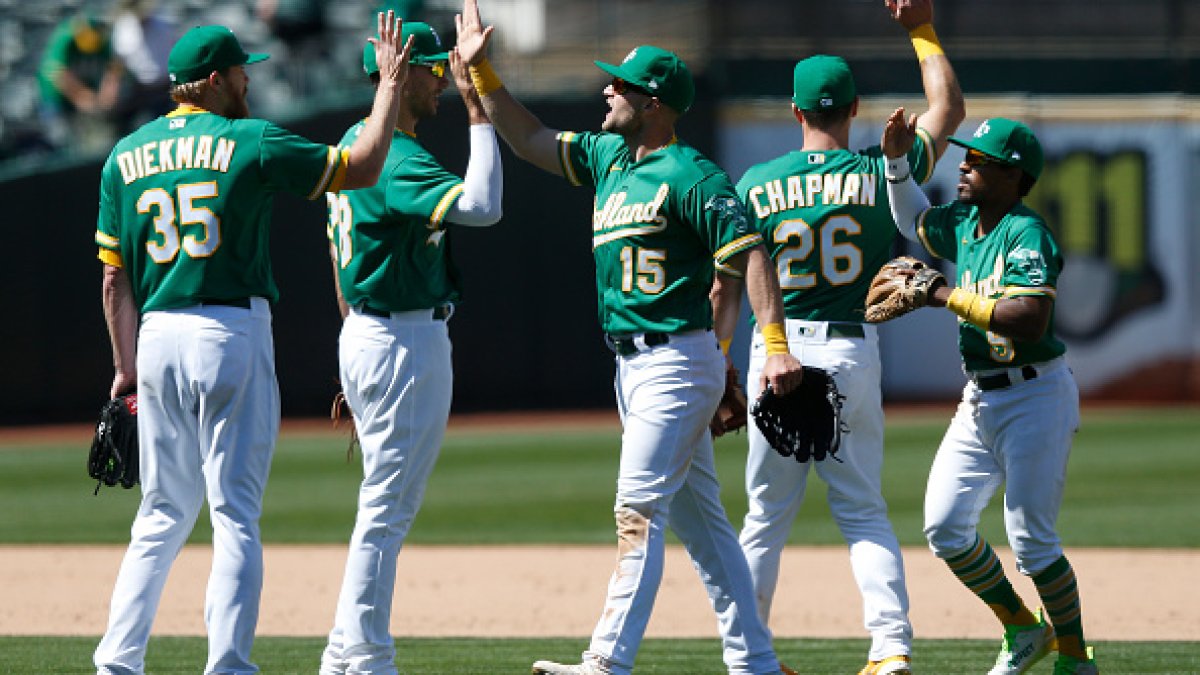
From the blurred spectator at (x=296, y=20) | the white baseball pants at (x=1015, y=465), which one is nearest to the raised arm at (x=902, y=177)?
the white baseball pants at (x=1015, y=465)

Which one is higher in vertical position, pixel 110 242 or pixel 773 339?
pixel 110 242

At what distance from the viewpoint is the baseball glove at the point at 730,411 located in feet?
19.1

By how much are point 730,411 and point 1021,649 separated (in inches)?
50.5

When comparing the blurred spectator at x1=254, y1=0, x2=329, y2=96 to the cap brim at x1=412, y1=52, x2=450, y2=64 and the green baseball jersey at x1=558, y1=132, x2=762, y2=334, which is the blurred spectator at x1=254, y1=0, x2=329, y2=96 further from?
the green baseball jersey at x1=558, y1=132, x2=762, y2=334

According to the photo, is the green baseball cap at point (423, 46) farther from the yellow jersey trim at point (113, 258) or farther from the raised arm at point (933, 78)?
the raised arm at point (933, 78)

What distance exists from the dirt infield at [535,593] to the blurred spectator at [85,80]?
7.64 meters

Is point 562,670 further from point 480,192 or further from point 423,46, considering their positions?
point 423,46

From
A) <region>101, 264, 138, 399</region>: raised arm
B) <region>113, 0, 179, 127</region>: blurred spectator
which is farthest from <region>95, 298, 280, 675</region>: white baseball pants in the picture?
<region>113, 0, 179, 127</region>: blurred spectator

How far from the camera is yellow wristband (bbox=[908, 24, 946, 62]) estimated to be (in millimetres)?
6293

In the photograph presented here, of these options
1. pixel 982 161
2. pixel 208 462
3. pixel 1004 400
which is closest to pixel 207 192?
pixel 208 462

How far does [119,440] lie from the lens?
5.62 meters

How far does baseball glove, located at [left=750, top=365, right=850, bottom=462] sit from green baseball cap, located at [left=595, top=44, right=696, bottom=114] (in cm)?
93

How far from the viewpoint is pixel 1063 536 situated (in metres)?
10.6

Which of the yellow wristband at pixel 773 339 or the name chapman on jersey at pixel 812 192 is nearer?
the yellow wristband at pixel 773 339
